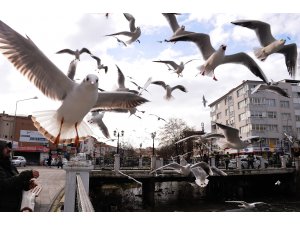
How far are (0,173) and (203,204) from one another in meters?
7.16

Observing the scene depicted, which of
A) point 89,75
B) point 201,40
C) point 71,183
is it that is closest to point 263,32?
point 201,40

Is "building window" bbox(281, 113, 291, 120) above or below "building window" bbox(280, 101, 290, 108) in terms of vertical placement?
below

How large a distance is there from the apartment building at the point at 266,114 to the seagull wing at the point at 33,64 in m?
14.1

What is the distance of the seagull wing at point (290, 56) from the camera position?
10.3 ft

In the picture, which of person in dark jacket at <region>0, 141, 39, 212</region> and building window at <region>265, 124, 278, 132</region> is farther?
building window at <region>265, 124, 278, 132</region>

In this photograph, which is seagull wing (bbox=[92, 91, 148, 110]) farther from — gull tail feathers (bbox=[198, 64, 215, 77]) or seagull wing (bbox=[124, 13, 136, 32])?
seagull wing (bbox=[124, 13, 136, 32])

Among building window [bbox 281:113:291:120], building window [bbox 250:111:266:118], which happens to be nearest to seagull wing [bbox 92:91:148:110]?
building window [bbox 250:111:266:118]

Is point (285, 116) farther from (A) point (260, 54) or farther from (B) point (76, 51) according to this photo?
(B) point (76, 51)

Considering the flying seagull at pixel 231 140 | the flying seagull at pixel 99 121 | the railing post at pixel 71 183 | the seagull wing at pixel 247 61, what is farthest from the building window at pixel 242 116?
the railing post at pixel 71 183

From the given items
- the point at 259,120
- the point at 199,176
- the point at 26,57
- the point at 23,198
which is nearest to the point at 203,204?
the point at 199,176

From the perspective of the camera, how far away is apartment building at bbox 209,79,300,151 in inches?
654

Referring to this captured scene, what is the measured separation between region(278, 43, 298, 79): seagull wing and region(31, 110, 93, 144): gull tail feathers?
204 cm

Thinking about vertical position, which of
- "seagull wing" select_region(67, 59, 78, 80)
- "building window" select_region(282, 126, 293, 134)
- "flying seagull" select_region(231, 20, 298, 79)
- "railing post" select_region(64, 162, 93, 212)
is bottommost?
"railing post" select_region(64, 162, 93, 212)


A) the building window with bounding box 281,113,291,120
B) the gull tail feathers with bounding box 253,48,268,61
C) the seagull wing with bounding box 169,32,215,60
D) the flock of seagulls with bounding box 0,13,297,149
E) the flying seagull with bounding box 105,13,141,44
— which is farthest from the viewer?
the building window with bounding box 281,113,291,120
